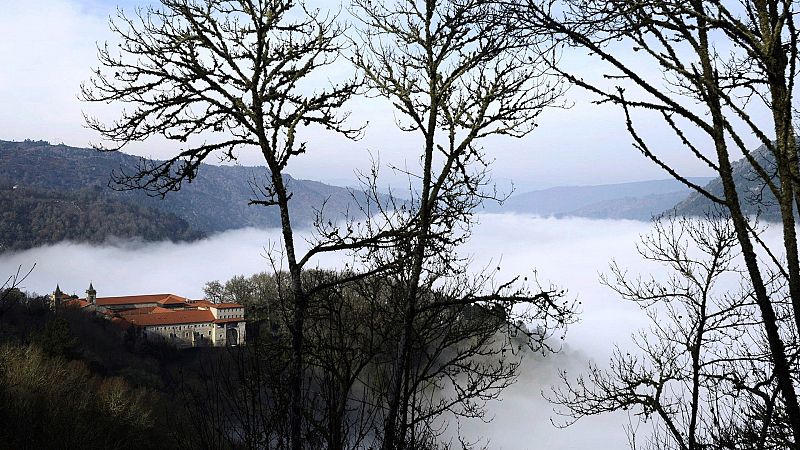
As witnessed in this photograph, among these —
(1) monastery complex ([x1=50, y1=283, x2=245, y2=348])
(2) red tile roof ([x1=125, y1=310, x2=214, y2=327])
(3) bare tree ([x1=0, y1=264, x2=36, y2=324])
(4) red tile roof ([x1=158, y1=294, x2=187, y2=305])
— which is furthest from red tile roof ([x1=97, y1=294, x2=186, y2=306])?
(3) bare tree ([x1=0, y1=264, x2=36, y2=324])

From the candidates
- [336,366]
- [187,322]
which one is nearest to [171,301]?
[187,322]

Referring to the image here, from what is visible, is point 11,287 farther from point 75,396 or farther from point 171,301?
point 171,301

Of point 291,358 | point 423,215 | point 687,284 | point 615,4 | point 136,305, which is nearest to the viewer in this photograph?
point 615,4

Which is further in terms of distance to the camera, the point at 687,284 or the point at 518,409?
the point at 518,409

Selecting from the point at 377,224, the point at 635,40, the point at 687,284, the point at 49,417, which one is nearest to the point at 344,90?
the point at 377,224

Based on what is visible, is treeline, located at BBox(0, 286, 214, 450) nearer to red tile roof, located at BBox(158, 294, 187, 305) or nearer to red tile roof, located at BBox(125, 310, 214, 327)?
red tile roof, located at BBox(125, 310, 214, 327)

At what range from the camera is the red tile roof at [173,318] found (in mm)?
77938

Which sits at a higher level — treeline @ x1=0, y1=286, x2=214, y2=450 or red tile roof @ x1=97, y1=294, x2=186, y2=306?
treeline @ x1=0, y1=286, x2=214, y2=450

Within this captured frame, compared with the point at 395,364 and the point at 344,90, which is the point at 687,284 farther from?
the point at 344,90

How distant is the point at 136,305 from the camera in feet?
325

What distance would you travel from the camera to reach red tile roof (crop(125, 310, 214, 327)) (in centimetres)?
7794

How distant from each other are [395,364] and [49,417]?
23782 millimetres

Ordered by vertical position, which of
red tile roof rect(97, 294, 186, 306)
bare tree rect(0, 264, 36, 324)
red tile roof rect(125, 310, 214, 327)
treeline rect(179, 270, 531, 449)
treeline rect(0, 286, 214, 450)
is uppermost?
bare tree rect(0, 264, 36, 324)

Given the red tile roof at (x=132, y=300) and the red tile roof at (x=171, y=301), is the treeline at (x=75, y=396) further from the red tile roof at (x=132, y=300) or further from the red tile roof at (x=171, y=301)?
the red tile roof at (x=132, y=300)
